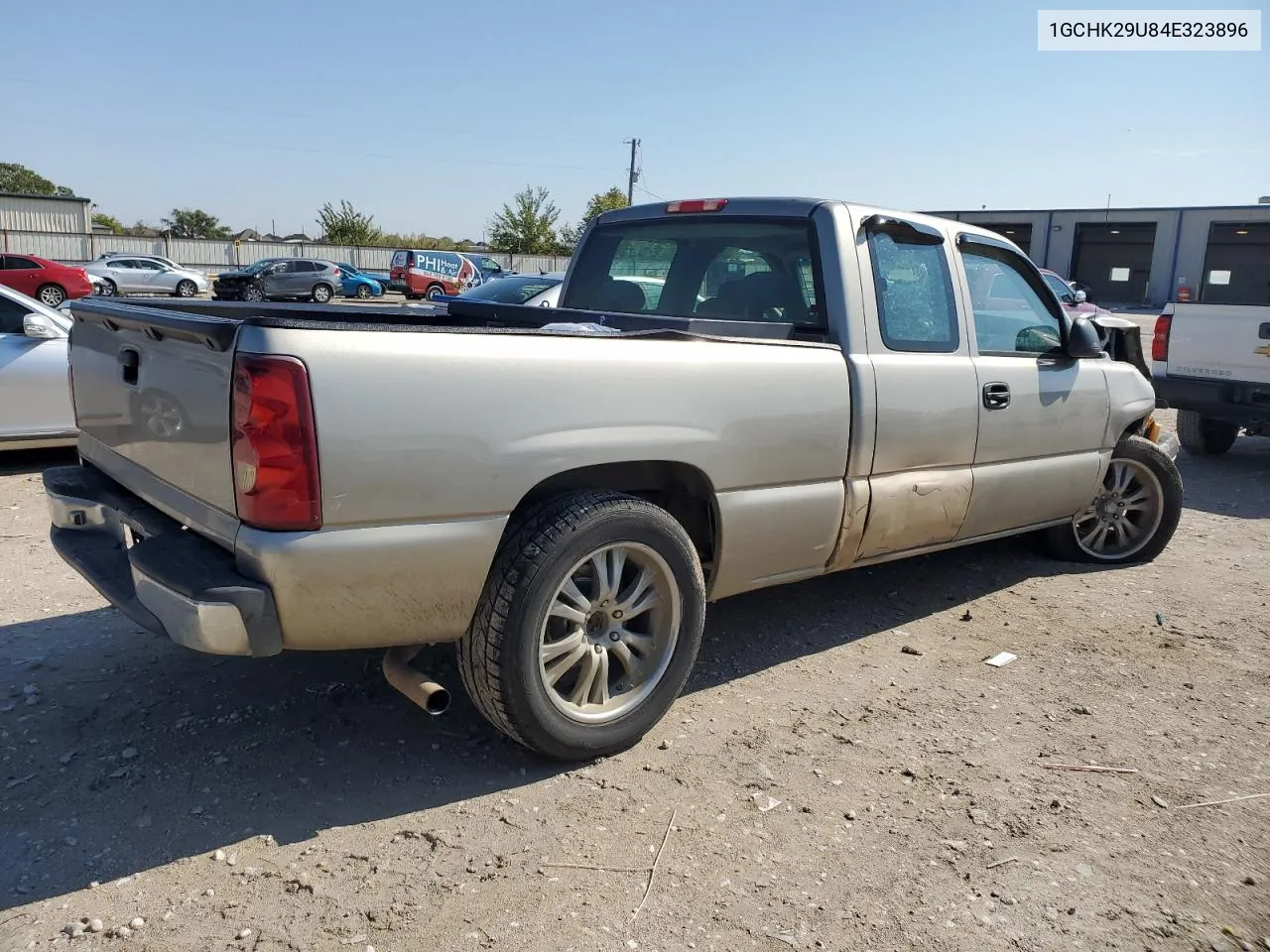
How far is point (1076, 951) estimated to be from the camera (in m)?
2.47

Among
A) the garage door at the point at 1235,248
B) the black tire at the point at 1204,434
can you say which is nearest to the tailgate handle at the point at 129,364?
the black tire at the point at 1204,434

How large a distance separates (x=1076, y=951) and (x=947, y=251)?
3.02m

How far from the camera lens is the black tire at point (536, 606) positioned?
2.96 m

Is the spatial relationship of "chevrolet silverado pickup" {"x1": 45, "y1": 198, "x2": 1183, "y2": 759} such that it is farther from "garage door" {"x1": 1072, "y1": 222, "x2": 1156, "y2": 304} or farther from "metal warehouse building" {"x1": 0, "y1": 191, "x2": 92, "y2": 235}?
"metal warehouse building" {"x1": 0, "y1": 191, "x2": 92, "y2": 235}

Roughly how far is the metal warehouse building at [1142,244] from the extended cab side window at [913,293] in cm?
4260

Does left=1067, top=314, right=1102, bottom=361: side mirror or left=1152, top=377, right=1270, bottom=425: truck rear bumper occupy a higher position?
left=1067, top=314, right=1102, bottom=361: side mirror

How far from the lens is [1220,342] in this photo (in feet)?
28.5

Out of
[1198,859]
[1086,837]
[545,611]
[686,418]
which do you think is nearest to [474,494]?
[545,611]

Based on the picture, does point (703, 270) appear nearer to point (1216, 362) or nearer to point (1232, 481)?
point (1216, 362)

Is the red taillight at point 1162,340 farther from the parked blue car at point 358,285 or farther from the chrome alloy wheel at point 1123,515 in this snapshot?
the parked blue car at point 358,285

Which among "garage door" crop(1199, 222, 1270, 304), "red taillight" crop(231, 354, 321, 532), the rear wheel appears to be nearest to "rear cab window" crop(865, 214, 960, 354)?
"red taillight" crop(231, 354, 321, 532)

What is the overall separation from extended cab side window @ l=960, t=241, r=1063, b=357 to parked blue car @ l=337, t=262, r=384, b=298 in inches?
1352

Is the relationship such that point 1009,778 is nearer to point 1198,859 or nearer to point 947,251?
point 1198,859

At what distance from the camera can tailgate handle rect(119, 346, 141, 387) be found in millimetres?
3217
